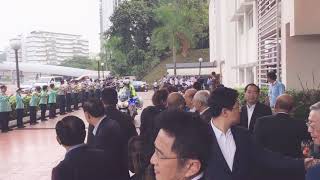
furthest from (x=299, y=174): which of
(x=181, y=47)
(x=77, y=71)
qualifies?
(x=77, y=71)

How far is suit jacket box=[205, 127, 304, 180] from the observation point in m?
3.53

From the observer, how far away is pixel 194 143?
212 cm

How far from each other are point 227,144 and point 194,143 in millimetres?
1571

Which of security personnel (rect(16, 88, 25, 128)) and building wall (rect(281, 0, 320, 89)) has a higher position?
building wall (rect(281, 0, 320, 89))

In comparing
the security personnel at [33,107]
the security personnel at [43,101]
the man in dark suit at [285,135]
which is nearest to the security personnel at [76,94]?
the security personnel at [43,101]

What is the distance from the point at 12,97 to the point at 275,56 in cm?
1004

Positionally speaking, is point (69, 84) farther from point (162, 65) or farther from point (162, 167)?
point (162, 65)

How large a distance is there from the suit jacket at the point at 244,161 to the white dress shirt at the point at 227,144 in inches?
0.9

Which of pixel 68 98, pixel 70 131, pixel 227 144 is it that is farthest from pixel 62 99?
pixel 227 144

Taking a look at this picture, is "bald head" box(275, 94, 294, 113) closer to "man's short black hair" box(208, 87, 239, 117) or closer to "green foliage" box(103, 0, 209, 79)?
"man's short black hair" box(208, 87, 239, 117)

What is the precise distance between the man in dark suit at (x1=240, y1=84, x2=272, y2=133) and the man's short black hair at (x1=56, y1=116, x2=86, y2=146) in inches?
111

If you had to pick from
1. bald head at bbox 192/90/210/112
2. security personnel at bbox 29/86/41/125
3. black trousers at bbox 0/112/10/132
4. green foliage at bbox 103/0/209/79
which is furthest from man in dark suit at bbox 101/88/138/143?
green foliage at bbox 103/0/209/79

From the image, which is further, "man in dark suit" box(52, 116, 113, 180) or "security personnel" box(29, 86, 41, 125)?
"security personnel" box(29, 86, 41, 125)

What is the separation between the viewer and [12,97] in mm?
19453
